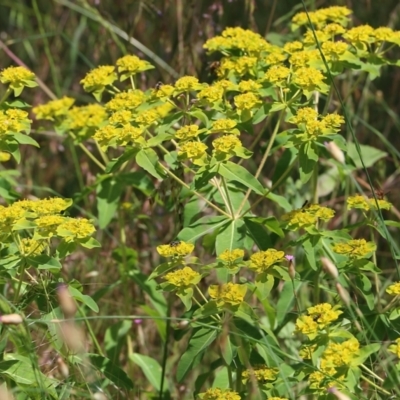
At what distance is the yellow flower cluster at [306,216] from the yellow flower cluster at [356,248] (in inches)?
3.8

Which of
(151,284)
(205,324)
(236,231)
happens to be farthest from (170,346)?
(205,324)

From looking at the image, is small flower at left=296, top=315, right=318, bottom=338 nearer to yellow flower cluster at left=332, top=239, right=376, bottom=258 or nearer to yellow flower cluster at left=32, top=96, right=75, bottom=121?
yellow flower cluster at left=332, top=239, right=376, bottom=258

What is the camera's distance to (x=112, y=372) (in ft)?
8.65

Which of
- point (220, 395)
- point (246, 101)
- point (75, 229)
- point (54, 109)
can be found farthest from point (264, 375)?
point (54, 109)

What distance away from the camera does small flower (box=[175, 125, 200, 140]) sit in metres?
2.48

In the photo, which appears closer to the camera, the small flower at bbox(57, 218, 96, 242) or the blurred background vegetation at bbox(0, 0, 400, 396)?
the small flower at bbox(57, 218, 96, 242)

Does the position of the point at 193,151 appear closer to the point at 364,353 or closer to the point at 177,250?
the point at 177,250

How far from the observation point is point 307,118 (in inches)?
96.8

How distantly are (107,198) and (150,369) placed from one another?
2.07 feet

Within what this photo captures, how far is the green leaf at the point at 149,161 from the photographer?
97.3 inches

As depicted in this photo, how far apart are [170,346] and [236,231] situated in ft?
4.55

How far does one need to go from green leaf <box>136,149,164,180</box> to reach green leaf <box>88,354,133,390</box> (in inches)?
22.9

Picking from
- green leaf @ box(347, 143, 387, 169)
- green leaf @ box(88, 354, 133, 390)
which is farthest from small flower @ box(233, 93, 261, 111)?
green leaf @ box(347, 143, 387, 169)

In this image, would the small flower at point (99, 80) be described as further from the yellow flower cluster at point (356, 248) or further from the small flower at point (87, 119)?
the yellow flower cluster at point (356, 248)
